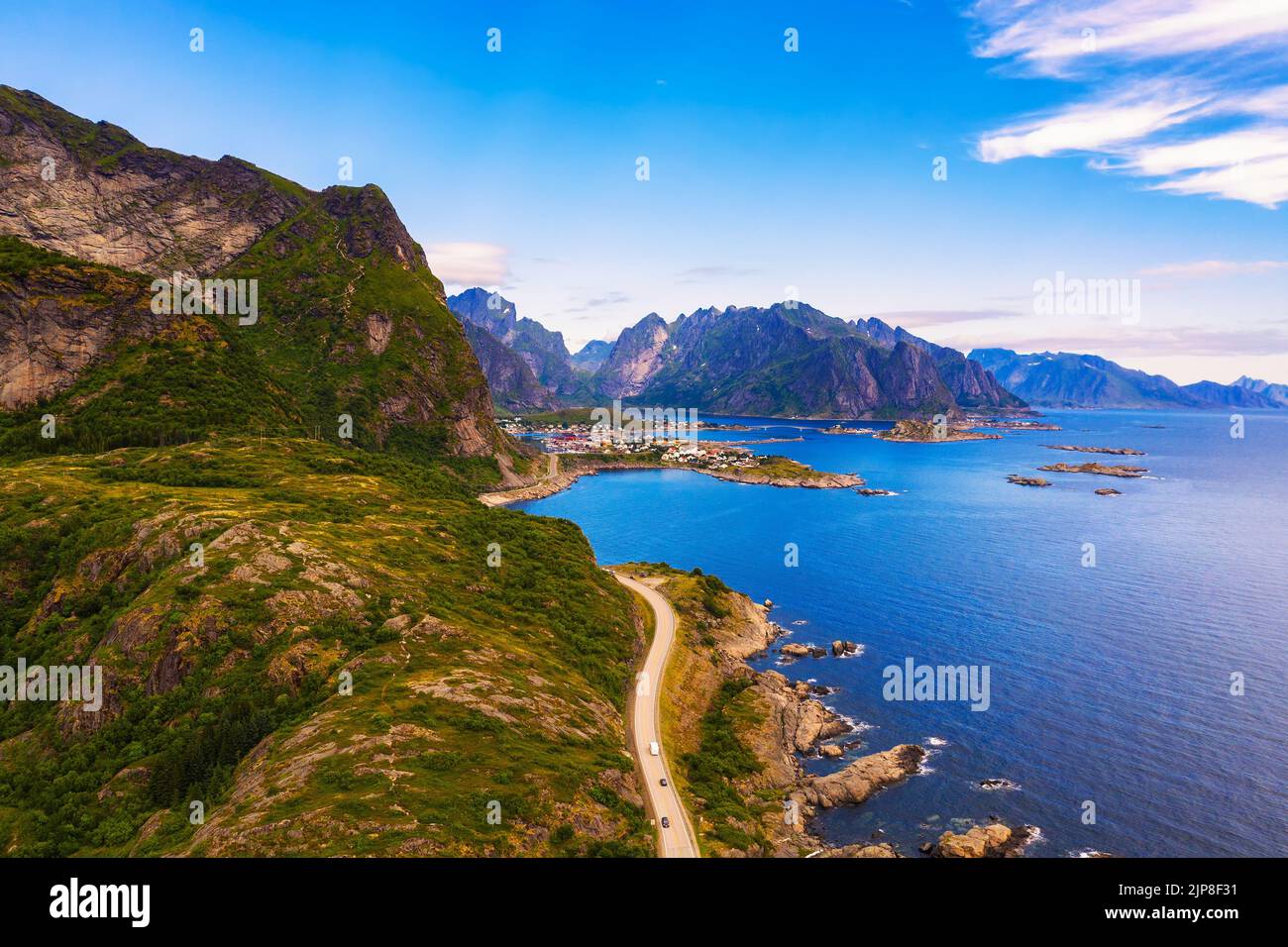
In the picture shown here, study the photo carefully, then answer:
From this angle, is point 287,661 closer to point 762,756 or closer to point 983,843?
point 762,756

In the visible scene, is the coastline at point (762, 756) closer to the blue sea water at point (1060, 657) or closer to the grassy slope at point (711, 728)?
the grassy slope at point (711, 728)

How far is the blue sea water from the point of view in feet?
195

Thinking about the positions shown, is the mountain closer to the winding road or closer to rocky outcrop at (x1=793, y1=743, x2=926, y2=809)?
the winding road

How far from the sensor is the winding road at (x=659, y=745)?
48125 millimetres

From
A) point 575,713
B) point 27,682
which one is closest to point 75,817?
point 27,682

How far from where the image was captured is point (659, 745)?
6122cm

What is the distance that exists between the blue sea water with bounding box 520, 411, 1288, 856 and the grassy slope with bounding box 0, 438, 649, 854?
99.1 feet

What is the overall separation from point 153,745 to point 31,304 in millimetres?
110717

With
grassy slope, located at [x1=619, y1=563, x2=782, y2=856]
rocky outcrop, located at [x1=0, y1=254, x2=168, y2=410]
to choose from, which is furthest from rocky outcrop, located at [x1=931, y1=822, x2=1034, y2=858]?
rocky outcrop, located at [x1=0, y1=254, x2=168, y2=410]

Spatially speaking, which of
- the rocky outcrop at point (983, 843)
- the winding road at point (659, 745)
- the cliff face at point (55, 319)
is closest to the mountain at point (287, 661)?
the winding road at point (659, 745)

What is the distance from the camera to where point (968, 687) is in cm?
8406

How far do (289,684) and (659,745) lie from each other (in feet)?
109

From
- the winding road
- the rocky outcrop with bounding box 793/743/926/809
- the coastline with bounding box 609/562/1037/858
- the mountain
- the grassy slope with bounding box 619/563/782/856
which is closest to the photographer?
the mountain

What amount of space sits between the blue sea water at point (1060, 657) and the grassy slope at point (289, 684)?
3022cm
